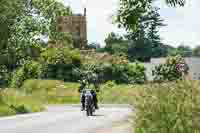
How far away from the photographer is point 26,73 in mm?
74938

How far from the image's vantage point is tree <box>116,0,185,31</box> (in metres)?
10.4

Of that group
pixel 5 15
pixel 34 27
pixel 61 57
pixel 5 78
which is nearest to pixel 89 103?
pixel 5 15

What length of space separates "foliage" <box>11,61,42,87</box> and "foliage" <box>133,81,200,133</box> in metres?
55.5

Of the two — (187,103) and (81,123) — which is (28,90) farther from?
(187,103)

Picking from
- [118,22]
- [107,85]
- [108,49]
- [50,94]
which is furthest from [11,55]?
[108,49]

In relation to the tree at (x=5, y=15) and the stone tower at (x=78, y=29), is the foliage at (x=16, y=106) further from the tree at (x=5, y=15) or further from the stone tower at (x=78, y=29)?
the stone tower at (x=78, y=29)

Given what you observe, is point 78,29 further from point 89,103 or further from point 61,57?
point 89,103

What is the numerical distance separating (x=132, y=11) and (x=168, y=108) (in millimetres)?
4838

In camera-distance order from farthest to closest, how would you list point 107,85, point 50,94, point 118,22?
point 107,85 → point 50,94 → point 118,22

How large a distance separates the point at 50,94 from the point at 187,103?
1992 inches

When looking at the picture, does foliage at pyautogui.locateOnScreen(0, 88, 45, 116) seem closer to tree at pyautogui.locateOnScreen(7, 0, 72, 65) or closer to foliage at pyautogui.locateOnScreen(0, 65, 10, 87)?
tree at pyautogui.locateOnScreen(7, 0, 72, 65)

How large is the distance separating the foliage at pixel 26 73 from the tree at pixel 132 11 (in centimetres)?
6099

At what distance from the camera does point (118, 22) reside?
10.6 meters

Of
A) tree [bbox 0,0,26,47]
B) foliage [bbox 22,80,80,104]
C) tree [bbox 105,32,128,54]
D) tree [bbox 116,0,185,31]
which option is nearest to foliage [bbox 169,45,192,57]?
tree [bbox 105,32,128,54]
